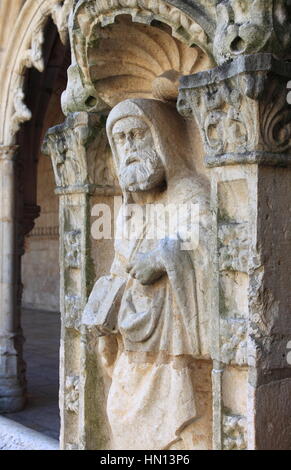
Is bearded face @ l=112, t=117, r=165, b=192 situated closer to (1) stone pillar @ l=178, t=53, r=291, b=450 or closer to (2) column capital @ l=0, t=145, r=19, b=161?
(1) stone pillar @ l=178, t=53, r=291, b=450

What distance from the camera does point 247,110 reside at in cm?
254

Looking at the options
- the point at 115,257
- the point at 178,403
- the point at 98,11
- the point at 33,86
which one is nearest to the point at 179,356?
the point at 178,403

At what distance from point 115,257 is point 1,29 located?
3420 millimetres

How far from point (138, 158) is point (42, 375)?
206 inches

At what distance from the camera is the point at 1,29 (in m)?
6.05

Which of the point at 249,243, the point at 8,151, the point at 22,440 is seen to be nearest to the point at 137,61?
the point at 249,243

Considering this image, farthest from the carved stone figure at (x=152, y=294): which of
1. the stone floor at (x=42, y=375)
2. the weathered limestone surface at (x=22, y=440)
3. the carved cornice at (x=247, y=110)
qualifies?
the stone floor at (x=42, y=375)

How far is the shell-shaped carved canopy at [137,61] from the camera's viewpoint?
3.14 m

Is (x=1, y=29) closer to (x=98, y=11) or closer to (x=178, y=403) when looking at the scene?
(x=98, y=11)


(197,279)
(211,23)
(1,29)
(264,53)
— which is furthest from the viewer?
(1,29)

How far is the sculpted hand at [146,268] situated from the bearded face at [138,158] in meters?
0.33

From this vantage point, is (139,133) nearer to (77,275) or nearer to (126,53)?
(126,53)

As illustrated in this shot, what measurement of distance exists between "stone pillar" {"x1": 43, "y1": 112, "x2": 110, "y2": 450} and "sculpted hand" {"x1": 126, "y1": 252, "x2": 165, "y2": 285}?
1.83ft
